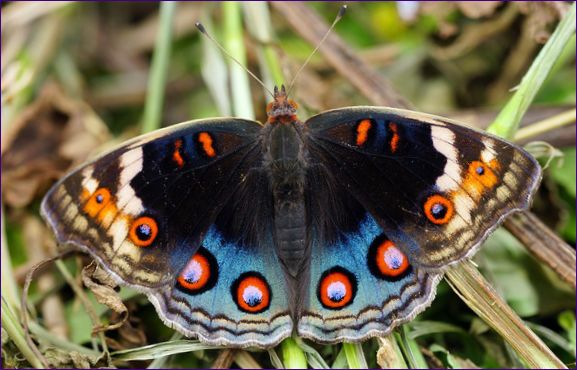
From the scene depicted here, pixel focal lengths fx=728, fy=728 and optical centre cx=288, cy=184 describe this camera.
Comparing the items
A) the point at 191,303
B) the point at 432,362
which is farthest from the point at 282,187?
the point at 432,362

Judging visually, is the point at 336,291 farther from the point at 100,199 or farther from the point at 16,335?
the point at 16,335

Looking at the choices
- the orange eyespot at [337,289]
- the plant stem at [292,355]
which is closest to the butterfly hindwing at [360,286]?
the orange eyespot at [337,289]

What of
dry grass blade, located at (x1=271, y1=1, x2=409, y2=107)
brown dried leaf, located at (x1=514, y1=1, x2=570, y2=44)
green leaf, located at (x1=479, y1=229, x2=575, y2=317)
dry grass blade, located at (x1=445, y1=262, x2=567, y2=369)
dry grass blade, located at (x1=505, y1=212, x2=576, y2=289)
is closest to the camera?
dry grass blade, located at (x1=445, y1=262, x2=567, y2=369)

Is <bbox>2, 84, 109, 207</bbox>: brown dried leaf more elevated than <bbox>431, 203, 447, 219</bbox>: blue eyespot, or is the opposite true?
<bbox>2, 84, 109, 207</bbox>: brown dried leaf

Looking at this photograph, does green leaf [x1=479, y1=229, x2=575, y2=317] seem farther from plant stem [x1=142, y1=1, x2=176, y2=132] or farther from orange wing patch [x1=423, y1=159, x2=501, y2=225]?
plant stem [x1=142, y1=1, x2=176, y2=132]

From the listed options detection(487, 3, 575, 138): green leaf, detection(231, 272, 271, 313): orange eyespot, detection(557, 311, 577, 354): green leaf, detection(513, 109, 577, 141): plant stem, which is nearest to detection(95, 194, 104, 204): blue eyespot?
detection(231, 272, 271, 313): orange eyespot

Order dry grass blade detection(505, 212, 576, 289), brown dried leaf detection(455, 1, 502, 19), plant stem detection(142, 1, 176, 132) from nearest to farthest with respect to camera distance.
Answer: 1. dry grass blade detection(505, 212, 576, 289)
2. brown dried leaf detection(455, 1, 502, 19)
3. plant stem detection(142, 1, 176, 132)

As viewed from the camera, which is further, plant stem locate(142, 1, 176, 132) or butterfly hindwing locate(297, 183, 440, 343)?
plant stem locate(142, 1, 176, 132)

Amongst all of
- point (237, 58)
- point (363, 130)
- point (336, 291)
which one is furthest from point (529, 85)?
point (237, 58)
